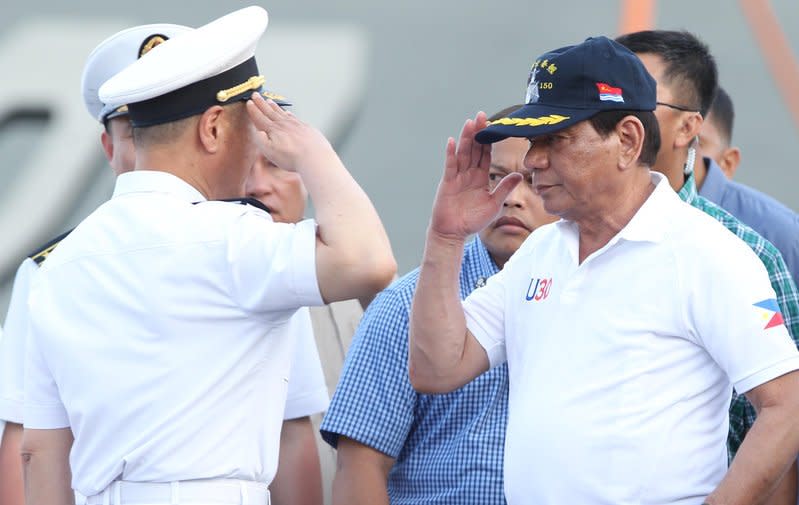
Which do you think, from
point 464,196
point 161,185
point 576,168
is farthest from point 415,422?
point 161,185

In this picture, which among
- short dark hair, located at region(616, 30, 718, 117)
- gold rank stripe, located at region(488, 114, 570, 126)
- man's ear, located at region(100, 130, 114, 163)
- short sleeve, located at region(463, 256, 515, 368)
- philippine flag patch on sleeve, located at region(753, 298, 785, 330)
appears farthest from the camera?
short dark hair, located at region(616, 30, 718, 117)

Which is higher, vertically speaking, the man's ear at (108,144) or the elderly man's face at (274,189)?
the man's ear at (108,144)

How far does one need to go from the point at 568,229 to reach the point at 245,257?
561mm

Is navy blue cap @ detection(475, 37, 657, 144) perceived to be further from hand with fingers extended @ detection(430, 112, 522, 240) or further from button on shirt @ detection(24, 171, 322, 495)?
button on shirt @ detection(24, 171, 322, 495)

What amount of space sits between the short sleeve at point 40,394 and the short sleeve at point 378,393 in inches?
22.0

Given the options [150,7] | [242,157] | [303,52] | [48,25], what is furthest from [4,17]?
[242,157]

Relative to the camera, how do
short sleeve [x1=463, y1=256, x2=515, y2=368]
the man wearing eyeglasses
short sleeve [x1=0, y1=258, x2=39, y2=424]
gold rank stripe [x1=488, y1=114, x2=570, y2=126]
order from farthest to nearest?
the man wearing eyeglasses
short sleeve [x1=0, y1=258, x2=39, y2=424]
short sleeve [x1=463, y1=256, x2=515, y2=368]
gold rank stripe [x1=488, y1=114, x2=570, y2=126]

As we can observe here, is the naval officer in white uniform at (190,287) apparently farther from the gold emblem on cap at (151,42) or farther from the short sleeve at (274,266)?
the gold emblem on cap at (151,42)

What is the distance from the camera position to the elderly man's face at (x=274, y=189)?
2.55 meters

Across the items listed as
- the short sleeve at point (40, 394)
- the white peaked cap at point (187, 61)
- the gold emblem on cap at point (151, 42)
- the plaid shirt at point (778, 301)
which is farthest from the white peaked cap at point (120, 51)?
the plaid shirt at point (778, 301)

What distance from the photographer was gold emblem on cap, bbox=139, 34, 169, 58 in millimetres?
2230

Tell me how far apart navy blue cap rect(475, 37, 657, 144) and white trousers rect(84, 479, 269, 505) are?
2.06 ft

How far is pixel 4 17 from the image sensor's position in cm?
478

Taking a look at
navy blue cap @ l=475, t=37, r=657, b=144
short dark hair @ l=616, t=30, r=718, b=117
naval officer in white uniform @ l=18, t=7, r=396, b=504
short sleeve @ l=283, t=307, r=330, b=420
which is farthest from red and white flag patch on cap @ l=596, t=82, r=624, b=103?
short dark hair @ l=616, t=30, r=718, b=117
